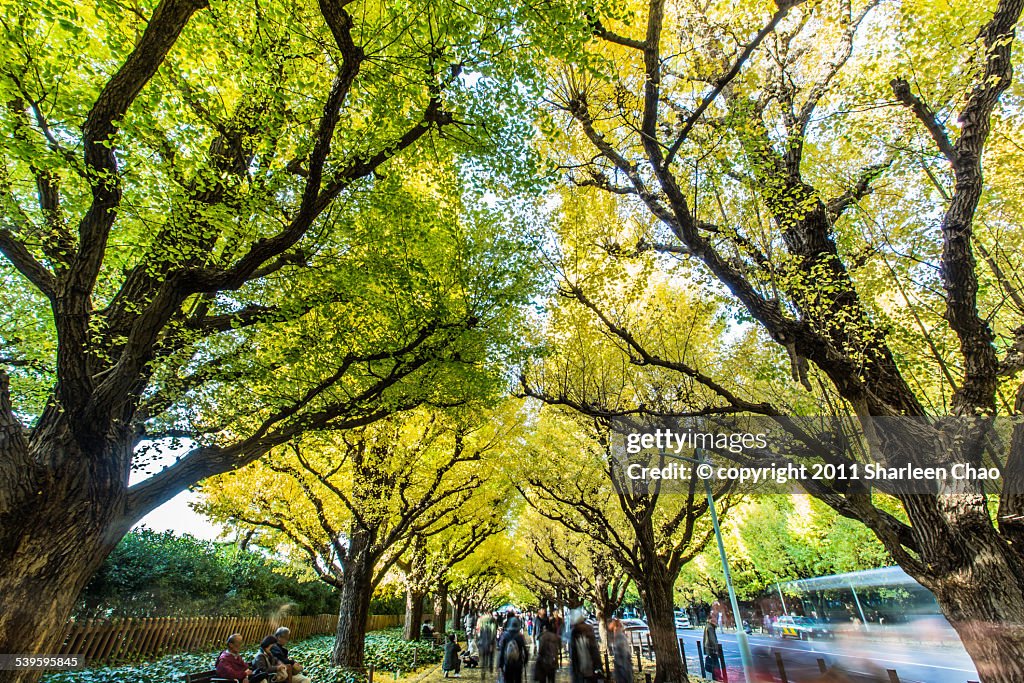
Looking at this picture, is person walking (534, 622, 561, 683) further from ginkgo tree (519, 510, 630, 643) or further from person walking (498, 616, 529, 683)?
ginkgo tree (519, 510, 630, 643)

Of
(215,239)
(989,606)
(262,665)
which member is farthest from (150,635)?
(989,606)

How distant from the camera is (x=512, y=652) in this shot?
31.8 feet

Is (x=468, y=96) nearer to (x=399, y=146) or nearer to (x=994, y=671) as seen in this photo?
(x=399, y=146)

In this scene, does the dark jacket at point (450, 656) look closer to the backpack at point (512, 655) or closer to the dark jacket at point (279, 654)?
the backpack at point (512, 655)

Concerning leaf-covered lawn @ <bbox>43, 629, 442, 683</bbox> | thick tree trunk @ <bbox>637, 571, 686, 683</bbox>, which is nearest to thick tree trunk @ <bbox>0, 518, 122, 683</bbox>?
leaf-covered lawn @ <bbox>43, 629, 442, 683</bbox>

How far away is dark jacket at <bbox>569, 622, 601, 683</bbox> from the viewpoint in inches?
312

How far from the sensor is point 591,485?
15.5 metres

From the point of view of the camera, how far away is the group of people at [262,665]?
6.79 metres

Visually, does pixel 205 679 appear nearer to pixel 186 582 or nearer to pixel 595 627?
pixel 186 582

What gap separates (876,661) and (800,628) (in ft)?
51.6


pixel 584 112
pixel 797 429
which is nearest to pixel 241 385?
pixel 584 112

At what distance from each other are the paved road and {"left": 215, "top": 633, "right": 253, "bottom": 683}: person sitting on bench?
47.8ft

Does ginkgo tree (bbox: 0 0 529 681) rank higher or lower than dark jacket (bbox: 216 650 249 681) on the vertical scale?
higher

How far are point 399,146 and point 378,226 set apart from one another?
2.23m
